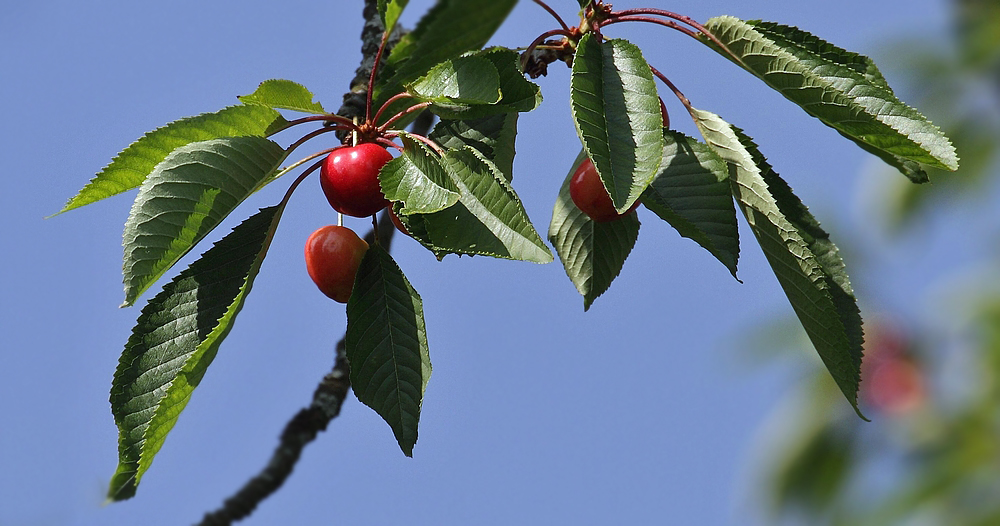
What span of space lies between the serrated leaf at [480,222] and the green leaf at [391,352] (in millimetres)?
227

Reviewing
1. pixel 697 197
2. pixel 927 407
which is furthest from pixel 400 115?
pixel 927 407

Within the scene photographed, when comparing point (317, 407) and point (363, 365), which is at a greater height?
point (317, 407)

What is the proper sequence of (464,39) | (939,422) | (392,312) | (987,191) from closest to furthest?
(464,39) < (392,312) < (987,191) < (939,422)


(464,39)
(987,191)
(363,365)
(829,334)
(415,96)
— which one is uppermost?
(987,191)

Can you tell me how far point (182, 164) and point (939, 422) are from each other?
268 inches

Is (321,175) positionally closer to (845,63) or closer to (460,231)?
(460,231)

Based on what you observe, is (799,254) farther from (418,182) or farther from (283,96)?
(283,96)

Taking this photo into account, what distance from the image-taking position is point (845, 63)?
1.60m

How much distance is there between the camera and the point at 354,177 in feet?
4.81

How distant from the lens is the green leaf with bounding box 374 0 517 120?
3.36ft

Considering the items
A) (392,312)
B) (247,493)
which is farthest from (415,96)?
(247,493)

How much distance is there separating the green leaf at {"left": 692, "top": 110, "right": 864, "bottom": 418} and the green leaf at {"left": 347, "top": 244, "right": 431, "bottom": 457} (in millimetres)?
602

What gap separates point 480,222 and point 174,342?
22.6 inches

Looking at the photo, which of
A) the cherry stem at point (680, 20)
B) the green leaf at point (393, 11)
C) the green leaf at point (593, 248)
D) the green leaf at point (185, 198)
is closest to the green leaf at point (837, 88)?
the cherry stem at point (680, 20)
